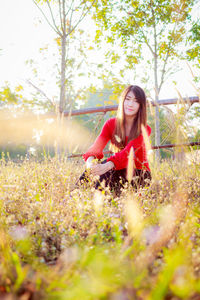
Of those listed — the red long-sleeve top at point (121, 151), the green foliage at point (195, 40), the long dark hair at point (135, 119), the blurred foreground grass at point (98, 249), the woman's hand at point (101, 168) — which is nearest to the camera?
the blurred foreground grass at point (98, 249)

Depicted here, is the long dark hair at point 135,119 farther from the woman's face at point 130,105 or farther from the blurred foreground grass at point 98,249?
the blurred foreground grass at point 98,249

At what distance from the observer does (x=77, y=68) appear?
6613 millimetres

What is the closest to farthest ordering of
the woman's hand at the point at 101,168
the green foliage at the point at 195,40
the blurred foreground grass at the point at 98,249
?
the blurred foreground grass at the point at 98,249, the woman's hand at the point at 101,168, the green foliage at the point at 195,40

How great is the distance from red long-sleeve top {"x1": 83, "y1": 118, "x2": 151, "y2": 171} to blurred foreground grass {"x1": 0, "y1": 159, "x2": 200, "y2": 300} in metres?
0.38

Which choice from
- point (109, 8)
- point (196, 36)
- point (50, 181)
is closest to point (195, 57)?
point (196, 36)

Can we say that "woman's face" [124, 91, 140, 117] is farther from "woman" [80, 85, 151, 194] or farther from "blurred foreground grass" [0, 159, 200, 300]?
"blurred foreground grass" [0, 159, 200, 300]

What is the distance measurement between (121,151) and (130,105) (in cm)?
63

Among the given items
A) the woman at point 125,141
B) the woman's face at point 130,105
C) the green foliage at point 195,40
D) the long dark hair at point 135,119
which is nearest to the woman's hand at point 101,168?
the woman at point 125,141

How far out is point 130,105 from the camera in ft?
9.98

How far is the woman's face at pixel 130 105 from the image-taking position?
120 inches

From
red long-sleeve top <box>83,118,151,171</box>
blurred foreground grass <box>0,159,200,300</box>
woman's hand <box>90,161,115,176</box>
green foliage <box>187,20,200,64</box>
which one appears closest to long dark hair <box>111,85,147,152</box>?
red long-sleeve top <box>83,118,151,171</box>

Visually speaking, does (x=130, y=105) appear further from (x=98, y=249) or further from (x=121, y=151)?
(x=98, y=249)

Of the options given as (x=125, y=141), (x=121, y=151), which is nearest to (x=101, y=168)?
(x=121, y=151)

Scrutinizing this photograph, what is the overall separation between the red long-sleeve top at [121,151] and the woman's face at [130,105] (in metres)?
0.31
